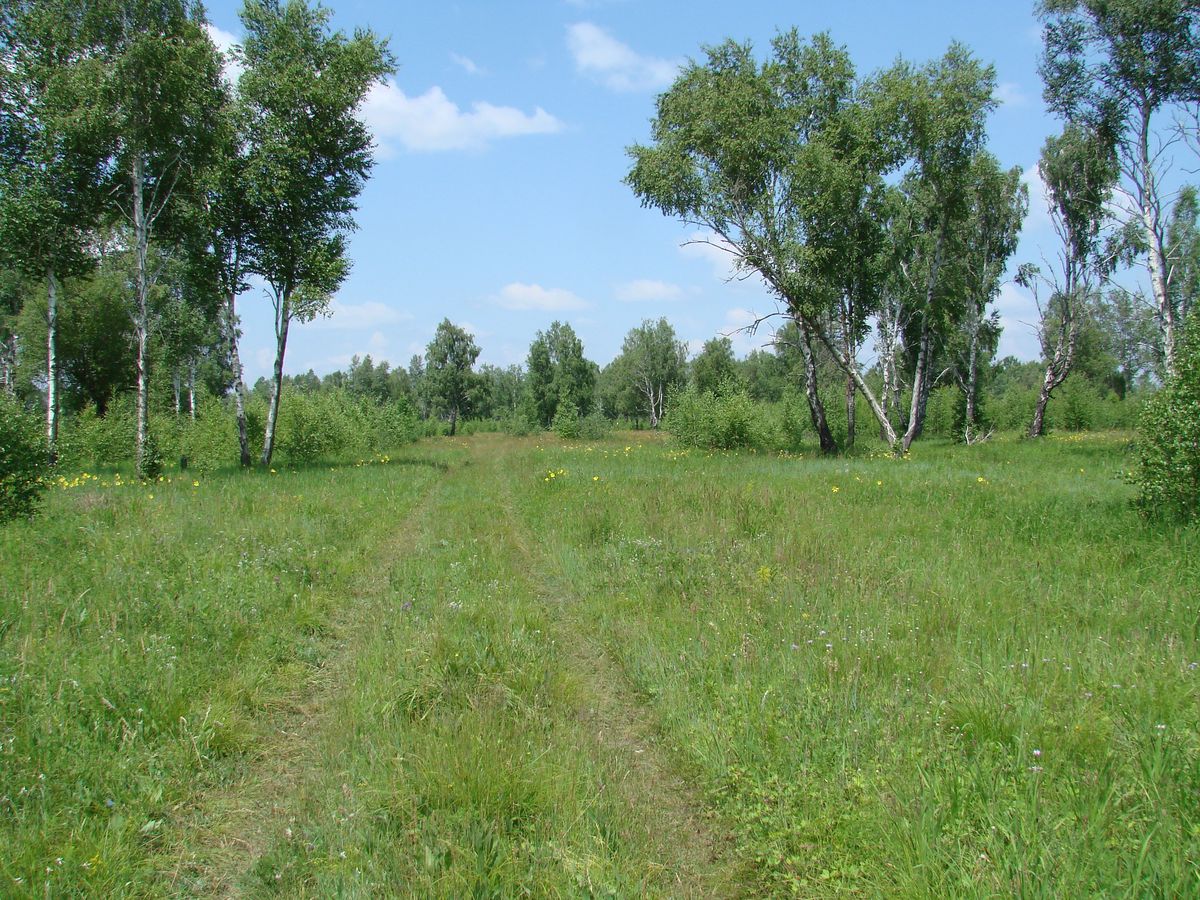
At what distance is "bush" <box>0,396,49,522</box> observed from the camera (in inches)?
348

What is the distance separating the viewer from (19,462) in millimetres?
8961

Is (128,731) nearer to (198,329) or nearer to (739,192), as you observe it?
(739,192)

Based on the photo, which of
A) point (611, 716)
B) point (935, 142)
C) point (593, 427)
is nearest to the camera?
point (611, 716)

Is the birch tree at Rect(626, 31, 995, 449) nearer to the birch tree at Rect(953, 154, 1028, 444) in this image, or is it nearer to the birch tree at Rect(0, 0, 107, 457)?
the birch tree at Rect(953, 154, 1028, 444)

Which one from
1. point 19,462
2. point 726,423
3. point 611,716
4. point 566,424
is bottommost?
point 611,716

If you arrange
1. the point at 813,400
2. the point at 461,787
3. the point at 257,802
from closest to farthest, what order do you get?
the point at 461,787 < the point at 257,802 < the point at 813,400

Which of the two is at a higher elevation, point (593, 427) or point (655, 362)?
point (655, 362)

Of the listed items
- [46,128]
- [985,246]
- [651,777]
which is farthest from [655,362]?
[651,777]

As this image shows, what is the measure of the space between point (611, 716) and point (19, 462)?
10.1 meters

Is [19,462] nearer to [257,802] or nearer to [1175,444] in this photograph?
[257,802]

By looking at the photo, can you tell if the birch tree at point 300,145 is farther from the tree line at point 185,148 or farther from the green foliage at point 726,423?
the green foliage at point 726,423

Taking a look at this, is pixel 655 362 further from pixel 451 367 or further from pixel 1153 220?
pixel 1153 220

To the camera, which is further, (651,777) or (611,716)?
(611,716)

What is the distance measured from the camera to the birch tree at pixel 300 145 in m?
18.8
